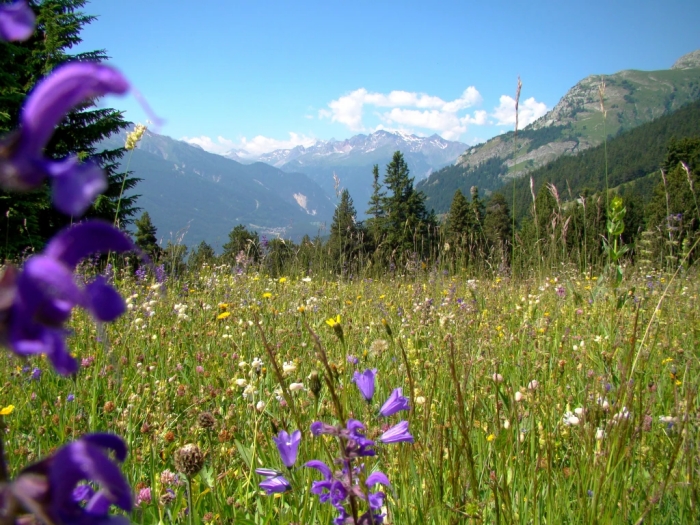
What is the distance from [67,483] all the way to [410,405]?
1338mm

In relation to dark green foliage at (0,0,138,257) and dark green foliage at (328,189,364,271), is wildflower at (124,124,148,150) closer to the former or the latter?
dark green foliage at (328,189,364,271)

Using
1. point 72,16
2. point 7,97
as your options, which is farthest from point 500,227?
point 7,97

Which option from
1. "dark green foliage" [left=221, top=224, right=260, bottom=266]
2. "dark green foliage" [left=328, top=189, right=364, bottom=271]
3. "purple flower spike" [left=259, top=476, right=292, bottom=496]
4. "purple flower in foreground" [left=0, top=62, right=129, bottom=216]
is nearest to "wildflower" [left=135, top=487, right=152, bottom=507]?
"purple flower spike" [left=259, top=476, right=292, bottom=496]

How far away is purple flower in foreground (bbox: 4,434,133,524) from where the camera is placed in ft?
1.24

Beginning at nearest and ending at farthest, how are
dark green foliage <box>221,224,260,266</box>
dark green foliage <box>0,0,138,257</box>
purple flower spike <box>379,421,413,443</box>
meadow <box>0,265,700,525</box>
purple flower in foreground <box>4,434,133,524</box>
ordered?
purple flower in foreground <box>4,434,133,524</box> < purple flower spike <box>379,421,413,443</box> < meadow <box>0,265,700,525</box> < dark green foliage <box>221,224,260,266</box> < dark green foliage <box>0,0,138,257</box>

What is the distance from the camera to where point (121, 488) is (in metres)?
0.42

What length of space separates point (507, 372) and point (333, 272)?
15.8ft

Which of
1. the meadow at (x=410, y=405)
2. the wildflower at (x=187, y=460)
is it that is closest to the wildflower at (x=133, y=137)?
the meadow at (x=410, y=405)

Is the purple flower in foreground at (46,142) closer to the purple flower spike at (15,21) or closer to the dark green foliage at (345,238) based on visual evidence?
the purple flower spike at (15,21)

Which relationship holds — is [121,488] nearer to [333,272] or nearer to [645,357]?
[645,357]

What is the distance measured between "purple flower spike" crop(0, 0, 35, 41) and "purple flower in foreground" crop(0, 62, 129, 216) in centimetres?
4

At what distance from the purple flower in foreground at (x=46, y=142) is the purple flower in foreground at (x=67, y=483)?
217 mm

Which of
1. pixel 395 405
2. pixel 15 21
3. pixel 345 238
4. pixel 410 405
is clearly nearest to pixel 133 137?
pixel 410 405

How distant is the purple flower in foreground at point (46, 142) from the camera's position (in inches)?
15.4
